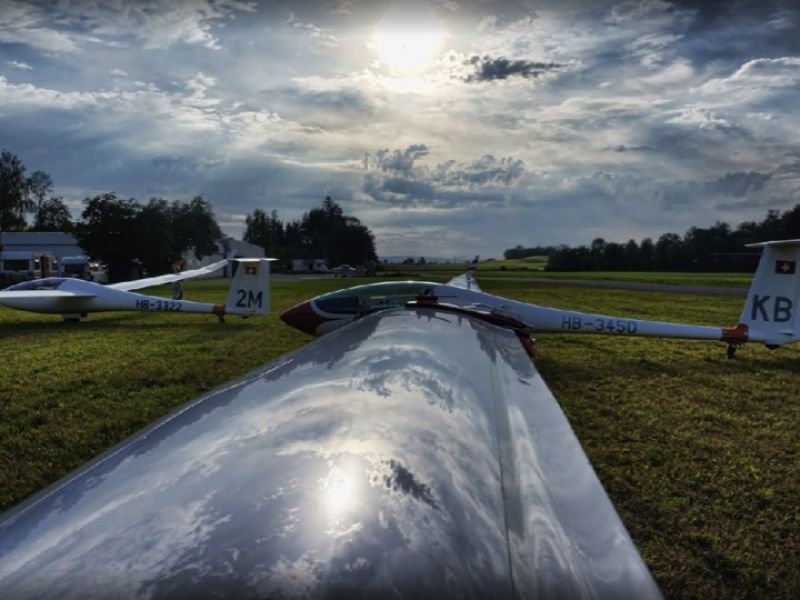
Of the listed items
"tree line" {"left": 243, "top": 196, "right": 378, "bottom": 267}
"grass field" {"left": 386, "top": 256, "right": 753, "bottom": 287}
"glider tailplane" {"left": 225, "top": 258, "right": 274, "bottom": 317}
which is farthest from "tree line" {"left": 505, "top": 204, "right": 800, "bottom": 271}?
"glider tailplane" {"left": 225, "top": 258, "right": 274, "bottom": 317}

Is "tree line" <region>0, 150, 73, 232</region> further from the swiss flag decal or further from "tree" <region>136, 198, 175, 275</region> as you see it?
the swiss flag decal

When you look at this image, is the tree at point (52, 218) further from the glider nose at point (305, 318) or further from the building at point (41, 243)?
the glider nose at point (305, 318)

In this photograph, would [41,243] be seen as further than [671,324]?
Yes

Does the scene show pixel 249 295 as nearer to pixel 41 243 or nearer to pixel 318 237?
pixel 41 243

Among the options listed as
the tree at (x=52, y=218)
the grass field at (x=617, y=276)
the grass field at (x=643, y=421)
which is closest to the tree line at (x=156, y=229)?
the tree at (x=52, y=218)

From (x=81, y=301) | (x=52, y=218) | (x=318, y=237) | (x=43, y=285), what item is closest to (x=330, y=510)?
(x=81, y=301)

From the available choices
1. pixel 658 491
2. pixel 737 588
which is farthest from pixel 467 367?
pixel 658 491

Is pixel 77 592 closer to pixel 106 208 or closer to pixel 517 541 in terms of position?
pixel 517 541

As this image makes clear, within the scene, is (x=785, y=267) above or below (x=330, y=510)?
above
